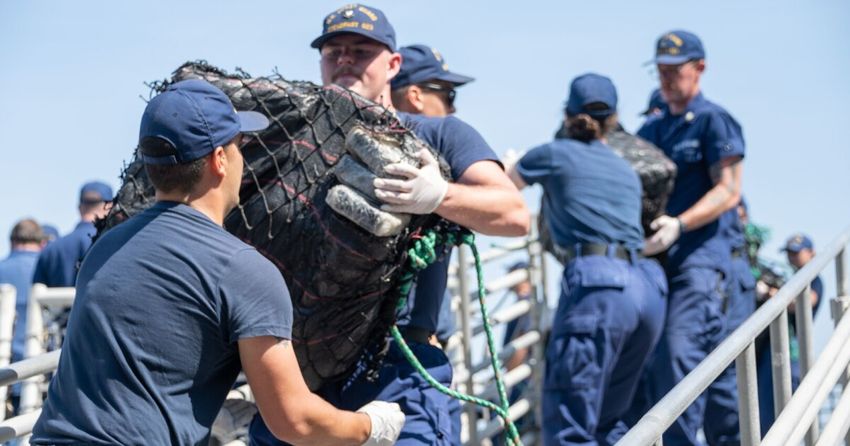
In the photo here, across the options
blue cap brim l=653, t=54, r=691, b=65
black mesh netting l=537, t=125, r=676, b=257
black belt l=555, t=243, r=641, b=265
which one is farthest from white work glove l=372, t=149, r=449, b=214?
blue cap brim l=653, t=54, r=691, b=65

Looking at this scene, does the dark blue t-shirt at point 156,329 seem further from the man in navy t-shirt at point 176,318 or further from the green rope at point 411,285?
the green rope at point 411,285

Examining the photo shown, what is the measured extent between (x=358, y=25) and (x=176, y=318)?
1838 mm

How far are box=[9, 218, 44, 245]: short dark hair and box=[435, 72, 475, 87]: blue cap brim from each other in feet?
13.3

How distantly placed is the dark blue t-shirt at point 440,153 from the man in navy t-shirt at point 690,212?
2572 mm

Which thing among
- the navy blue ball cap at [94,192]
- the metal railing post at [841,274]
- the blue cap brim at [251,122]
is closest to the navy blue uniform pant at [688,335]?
the metal railing post at [841,274]

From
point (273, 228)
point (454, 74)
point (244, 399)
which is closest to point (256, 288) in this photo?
point (273, 228)

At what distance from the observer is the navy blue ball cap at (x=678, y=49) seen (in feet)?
23.7

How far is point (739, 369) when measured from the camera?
3436 millimetres

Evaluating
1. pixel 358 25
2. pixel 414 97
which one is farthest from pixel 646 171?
pixel 358 25

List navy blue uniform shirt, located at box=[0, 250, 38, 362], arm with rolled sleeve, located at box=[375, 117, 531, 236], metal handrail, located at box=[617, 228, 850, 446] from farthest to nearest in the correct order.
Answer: navy blue uniform shirt, located at box=[0, 250, 38, 362], arm with rolled sleeve, located at box=[375, 117, 531, 236], metal handrail, located at box=[617, 228, 850, 446]

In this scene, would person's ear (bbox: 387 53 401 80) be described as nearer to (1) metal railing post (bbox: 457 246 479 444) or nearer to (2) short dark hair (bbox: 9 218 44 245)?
(1) metal railing post (bbox: 457 246 479 444)

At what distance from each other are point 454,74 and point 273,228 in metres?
1.78

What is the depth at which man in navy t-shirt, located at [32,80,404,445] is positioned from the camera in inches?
109

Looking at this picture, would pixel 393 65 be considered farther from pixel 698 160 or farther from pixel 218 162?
pixel 698 160
